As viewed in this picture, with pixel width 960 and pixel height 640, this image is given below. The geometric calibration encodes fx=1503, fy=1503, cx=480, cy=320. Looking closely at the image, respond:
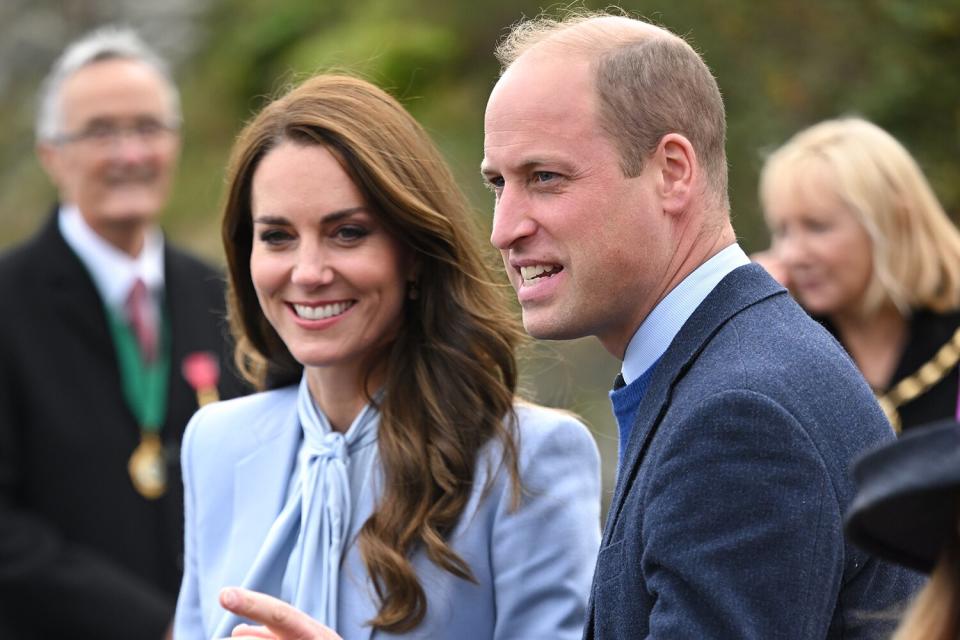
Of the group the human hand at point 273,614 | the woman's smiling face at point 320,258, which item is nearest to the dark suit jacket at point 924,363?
the woman's smiling face at point 320,258

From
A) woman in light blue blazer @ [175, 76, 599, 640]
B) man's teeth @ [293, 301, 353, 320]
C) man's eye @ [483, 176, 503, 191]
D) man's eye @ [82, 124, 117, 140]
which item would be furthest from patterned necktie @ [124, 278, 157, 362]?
man's eye @ [483, 176, 503, 191]

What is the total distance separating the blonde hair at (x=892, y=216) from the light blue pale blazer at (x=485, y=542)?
1983mm

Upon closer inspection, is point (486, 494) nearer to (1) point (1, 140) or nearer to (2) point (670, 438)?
(2) point (670, 438)

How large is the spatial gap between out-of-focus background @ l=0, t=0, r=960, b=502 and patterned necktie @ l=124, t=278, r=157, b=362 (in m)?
0.55

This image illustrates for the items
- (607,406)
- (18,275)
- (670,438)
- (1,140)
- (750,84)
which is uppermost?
(1,140)

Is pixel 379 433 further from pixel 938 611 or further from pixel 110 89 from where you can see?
pixel 110 89

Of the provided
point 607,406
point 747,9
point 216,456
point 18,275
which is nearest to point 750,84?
point 747,9

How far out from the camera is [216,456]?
11.6 feet

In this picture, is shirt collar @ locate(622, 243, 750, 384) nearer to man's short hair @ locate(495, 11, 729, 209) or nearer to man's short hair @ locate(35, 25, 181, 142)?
man's short hair @ locate(495, 11, 729, 209)

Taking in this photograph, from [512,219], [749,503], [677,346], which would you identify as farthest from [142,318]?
[749,503]

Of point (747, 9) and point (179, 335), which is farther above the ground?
point (747, 9)

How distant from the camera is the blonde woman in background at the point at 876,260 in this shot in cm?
477

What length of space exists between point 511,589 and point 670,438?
0.92m

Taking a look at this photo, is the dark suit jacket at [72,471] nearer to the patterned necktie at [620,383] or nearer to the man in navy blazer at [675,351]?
the man in navy blazer at [675,351]
